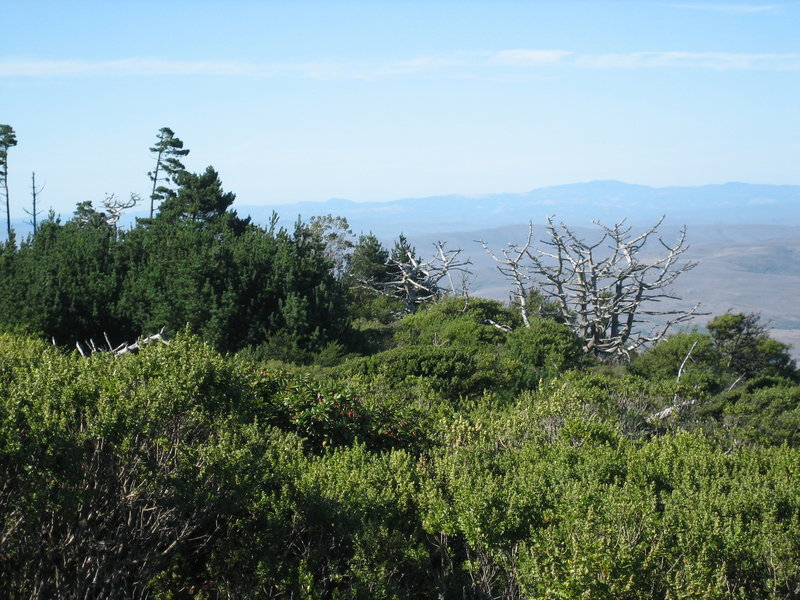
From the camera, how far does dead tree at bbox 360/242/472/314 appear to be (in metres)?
32.8

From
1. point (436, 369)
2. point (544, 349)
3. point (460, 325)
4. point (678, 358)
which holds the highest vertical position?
point (436, 369)

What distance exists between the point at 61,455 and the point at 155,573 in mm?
1444

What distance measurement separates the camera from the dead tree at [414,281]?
32.8 m

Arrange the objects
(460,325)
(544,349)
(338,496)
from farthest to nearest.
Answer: (460,325) → (544,349) → (338,496)

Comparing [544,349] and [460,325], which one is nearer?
[544,349]

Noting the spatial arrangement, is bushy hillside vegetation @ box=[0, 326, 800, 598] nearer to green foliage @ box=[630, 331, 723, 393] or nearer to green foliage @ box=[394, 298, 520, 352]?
green foliage @ box=[394, 298, 520, 352]

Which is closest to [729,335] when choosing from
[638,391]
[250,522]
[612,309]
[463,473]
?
[612,309]

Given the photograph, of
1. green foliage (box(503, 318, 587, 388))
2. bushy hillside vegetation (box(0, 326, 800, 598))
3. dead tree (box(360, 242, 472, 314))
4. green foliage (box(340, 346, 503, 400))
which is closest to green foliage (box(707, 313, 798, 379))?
green foliage (box(503, 318, 587, 388))

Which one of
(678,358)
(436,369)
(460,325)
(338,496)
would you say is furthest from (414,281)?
(338,496)

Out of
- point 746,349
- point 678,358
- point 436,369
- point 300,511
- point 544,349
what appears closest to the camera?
point 300,511

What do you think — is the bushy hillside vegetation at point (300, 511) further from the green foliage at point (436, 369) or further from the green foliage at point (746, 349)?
the green foliage at point (746, 349)

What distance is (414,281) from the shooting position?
33.2m

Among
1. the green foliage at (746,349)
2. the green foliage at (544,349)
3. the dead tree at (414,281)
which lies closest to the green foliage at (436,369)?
the green foliage at (544,349)

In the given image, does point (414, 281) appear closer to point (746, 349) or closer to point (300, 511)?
point (746, 349)
